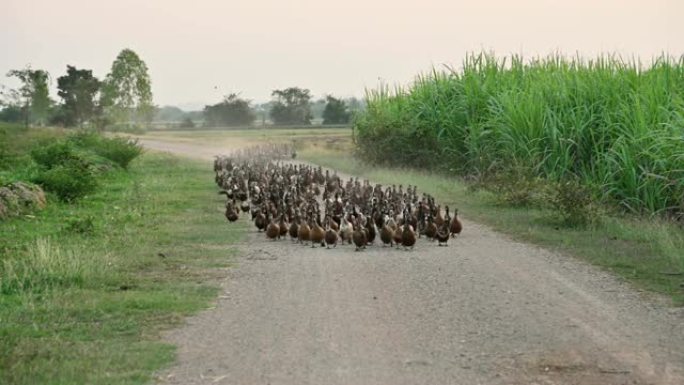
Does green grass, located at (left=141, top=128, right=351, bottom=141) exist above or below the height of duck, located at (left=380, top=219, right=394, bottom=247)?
below

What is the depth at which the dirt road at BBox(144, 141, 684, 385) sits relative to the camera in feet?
23.0

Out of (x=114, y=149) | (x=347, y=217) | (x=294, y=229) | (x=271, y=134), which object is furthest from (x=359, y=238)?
(x=271, y=134)

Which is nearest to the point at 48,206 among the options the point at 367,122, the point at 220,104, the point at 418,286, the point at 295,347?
the point at 418,286

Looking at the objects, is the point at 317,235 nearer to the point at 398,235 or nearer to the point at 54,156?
the point at 398,235

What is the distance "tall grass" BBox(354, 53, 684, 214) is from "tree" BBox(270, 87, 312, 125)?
225 feet

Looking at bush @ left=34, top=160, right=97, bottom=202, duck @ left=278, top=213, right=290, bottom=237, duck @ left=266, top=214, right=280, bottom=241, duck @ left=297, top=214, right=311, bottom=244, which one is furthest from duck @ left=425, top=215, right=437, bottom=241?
bush @ left=34, top=160, right=97, bottom=202

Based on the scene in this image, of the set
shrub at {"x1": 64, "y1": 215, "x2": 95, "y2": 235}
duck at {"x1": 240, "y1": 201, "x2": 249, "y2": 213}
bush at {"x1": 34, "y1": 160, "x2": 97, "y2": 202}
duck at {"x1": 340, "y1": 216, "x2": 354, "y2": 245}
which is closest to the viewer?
duck at {"x1": 340, "y1": 216, "x2": 354, "y2": 245}

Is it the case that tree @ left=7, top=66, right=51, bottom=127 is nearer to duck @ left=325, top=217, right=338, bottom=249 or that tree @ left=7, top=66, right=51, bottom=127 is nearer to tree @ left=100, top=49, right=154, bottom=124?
tree @ left=100, top=49, right=154, bottom=124

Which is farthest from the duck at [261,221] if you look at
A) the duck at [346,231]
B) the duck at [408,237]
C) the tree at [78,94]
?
the tree at [78,94]

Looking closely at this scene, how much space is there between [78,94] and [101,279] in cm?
6493

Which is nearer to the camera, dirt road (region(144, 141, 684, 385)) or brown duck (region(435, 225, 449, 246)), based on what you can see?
dirt road (region(144, 141, 684, 385))

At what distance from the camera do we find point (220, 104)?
10494cm

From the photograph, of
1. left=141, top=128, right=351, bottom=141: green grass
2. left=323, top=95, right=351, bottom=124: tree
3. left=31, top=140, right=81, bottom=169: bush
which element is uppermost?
left=31, top=140, right=81, bottom=169: bush

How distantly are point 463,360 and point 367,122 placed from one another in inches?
1107
